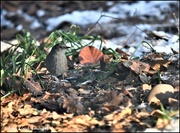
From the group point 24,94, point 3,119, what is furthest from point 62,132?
point 24,94

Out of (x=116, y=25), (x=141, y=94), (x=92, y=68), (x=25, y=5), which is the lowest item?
(x=141, y=94)

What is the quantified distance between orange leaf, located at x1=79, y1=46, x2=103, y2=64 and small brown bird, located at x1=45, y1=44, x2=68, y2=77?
108 mm

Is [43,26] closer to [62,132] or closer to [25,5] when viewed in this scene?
[25,5]

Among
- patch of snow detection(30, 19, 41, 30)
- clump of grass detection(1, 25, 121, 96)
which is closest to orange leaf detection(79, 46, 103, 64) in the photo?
clump of grass detection(1, 25, 121, 96)

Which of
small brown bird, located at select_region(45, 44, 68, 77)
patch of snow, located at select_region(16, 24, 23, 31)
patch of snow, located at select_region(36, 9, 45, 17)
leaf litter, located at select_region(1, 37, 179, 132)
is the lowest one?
leaf litter, located at select_region(1, 37, 179, 132)

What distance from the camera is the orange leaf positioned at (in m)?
2.74

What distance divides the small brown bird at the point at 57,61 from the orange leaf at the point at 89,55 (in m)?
0.11

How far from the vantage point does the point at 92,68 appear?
2820mm

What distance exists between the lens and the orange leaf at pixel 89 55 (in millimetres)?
2740

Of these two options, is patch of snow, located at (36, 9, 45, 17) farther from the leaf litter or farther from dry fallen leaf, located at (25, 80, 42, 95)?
dry fallen leaf, located at (25, 80, 42, 95)

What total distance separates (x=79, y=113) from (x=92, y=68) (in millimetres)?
723

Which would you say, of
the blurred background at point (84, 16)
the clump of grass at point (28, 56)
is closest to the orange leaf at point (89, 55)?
the clump of grass at point (28, 56)

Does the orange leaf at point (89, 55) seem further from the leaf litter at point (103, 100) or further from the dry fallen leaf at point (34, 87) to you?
the dry fallen leaf at point (34, 87)

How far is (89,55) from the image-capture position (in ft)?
9.07
